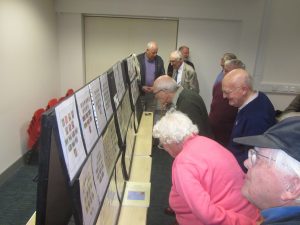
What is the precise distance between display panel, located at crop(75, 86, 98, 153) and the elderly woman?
1.40 ft

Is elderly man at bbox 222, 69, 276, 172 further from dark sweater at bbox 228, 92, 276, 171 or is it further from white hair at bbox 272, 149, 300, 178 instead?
white hair at bbox 272, 149, 300, 178

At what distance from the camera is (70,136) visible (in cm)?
89

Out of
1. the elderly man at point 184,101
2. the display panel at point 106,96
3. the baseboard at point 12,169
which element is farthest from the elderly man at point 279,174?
the baseboard at point 12,169

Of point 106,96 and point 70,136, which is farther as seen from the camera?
point 106,96

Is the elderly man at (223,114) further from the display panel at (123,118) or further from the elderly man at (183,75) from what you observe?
the display panel at (123,118)

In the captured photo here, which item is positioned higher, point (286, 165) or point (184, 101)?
point (286, 165)

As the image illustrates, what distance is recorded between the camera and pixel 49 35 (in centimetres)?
426

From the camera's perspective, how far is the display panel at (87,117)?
3.43ft

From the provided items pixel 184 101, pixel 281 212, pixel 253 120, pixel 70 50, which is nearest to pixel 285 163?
pixel 281 212

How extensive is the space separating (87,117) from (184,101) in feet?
4.24

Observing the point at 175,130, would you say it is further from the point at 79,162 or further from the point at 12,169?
the point at 12,169

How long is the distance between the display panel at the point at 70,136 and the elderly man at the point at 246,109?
1325mm

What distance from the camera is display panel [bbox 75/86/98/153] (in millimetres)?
1047

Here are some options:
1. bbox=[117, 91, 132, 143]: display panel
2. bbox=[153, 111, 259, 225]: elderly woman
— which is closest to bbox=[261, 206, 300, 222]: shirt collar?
bbox=[153, 111, 259, 225]: elderly woman
